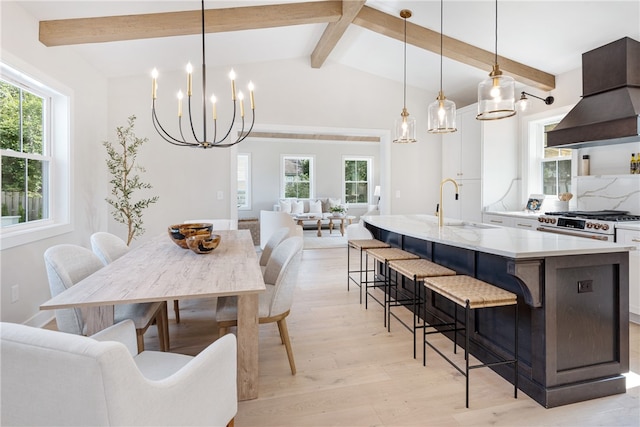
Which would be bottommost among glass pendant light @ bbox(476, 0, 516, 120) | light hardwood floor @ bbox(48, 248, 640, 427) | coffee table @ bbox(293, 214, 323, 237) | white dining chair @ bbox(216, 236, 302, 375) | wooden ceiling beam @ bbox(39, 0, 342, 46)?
light hardwood floor @ bbox(48, 248, 640, 427)

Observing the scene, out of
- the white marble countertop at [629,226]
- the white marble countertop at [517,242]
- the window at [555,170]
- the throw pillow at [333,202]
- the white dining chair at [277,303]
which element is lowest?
the white dining chair at [277,303]

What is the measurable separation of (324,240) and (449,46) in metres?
4.75

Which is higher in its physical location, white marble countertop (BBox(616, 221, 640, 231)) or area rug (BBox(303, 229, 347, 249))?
white marble countertop (BBox(616, 221, 640, 231))

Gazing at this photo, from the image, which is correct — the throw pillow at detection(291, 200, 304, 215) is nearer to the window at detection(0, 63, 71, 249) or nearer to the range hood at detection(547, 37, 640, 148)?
the window at detection(0, 63, 71, 249)

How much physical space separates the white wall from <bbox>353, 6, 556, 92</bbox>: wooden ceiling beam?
3.06 metres

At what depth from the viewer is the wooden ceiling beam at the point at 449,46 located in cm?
400

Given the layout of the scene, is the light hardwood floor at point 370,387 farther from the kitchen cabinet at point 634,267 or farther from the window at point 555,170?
the window at point 555,170

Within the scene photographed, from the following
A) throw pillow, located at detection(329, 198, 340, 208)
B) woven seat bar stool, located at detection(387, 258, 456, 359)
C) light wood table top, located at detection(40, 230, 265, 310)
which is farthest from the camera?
throw pillow, located at detection(329, 198, 340, 208)

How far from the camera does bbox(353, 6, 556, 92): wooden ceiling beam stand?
4004 mm

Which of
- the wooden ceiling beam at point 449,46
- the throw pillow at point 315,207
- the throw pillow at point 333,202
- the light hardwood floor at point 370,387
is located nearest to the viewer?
the light hardwood floor at point 370,387

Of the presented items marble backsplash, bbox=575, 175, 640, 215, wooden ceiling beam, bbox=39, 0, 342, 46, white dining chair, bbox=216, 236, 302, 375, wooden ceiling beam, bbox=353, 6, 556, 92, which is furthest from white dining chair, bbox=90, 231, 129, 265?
marble backsplash, bbox=575, 175, 640, 215

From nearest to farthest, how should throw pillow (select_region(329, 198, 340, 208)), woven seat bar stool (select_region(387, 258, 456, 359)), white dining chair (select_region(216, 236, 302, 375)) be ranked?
white dining chair (select_region(216, 236, 302, 375)), woven seat bar stool (select_region(387, 258, 456, 359)), throw pillow (select_region(329, 198, 340, 208))

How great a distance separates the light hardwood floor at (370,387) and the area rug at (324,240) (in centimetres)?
390

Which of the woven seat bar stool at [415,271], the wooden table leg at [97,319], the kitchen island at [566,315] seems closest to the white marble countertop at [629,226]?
the kitchen island at [566,315]
